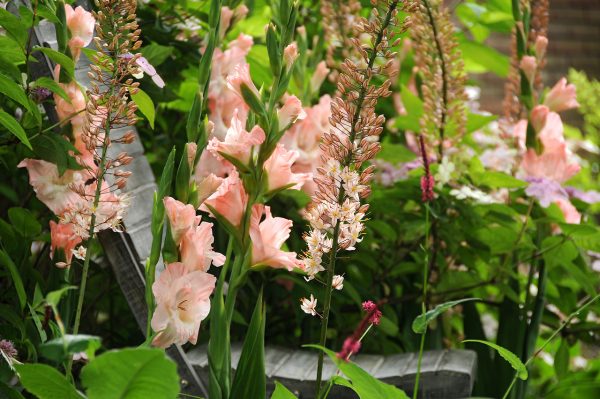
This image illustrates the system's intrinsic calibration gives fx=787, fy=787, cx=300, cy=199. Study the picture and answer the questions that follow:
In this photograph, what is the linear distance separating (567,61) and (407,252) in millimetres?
4803

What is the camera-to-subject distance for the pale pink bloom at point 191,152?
2.15ft

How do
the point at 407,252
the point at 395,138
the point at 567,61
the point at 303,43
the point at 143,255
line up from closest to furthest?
the point at 143,255
the point at 303,43
the point at 407,252
the point at 395,138
the point at 567,61

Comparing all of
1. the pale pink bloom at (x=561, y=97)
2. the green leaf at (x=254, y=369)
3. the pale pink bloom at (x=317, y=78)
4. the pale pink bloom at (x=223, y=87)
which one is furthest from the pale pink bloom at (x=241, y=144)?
the pale pink bloom at (x=561, y=97)

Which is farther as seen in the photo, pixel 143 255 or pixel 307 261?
pixel 143 255

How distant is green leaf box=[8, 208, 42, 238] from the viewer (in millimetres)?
871

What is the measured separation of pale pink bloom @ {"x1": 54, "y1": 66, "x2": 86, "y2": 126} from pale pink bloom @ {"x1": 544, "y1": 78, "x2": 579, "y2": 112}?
0.74 meters

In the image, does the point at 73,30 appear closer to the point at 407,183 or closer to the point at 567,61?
the point at 407,183

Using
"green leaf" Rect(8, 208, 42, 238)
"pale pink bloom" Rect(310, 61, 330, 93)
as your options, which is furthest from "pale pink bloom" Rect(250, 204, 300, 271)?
"pale pink bloom" Rect(310, 61, 330, 93)

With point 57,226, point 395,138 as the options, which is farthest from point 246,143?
point 395,138

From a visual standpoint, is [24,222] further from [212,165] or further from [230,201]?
[230,201]

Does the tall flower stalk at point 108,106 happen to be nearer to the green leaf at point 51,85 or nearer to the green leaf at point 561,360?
the green leaf at point 51,85

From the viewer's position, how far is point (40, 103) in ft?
2.87

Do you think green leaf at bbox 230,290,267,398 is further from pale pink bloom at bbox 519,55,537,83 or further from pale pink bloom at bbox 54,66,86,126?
pale pink bloom at bbox 519,55,537,83

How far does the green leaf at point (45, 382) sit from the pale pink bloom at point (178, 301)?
0.35ft
